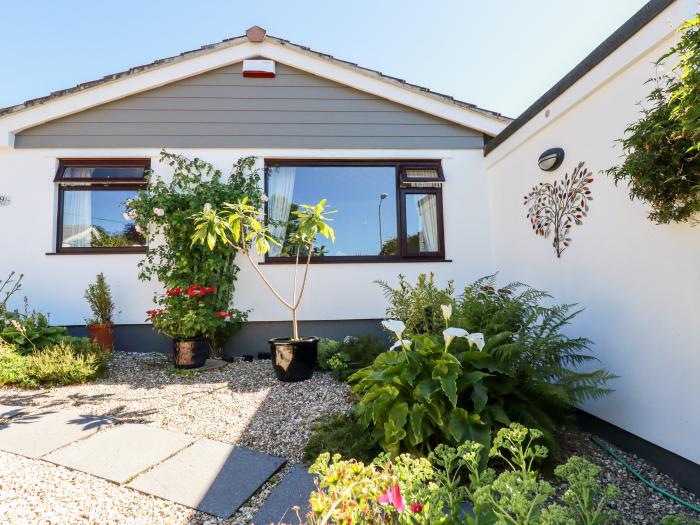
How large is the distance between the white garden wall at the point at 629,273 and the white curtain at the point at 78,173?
506 centimetres

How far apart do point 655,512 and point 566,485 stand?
37 cm

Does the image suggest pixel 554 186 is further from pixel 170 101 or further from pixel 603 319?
pixel 170 101

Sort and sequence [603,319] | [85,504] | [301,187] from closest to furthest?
[85,504] < [603,319] < [301,187]

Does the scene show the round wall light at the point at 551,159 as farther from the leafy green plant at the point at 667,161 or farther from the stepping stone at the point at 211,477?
the stepping stone at the point at 211,477

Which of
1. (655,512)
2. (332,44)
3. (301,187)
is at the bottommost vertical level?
(655,512)

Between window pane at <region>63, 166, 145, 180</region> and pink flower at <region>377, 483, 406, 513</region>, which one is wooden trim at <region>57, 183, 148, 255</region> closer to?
window pane at <region>63, 166, 145, 180</region>

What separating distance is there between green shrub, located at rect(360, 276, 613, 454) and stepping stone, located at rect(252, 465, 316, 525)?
0.41 metres

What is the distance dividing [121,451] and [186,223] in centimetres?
271

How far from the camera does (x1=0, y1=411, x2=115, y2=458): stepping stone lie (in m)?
2.11

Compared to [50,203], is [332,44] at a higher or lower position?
higher

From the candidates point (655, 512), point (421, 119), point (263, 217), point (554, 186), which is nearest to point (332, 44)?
point (421, 119)

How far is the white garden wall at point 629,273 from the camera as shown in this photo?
2027mm

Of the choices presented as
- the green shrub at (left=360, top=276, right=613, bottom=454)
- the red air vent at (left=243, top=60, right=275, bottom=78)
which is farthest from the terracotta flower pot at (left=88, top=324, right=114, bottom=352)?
the red air vent at (left=243, top=60, right=275, bottom=78)

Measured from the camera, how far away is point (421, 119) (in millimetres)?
5047
